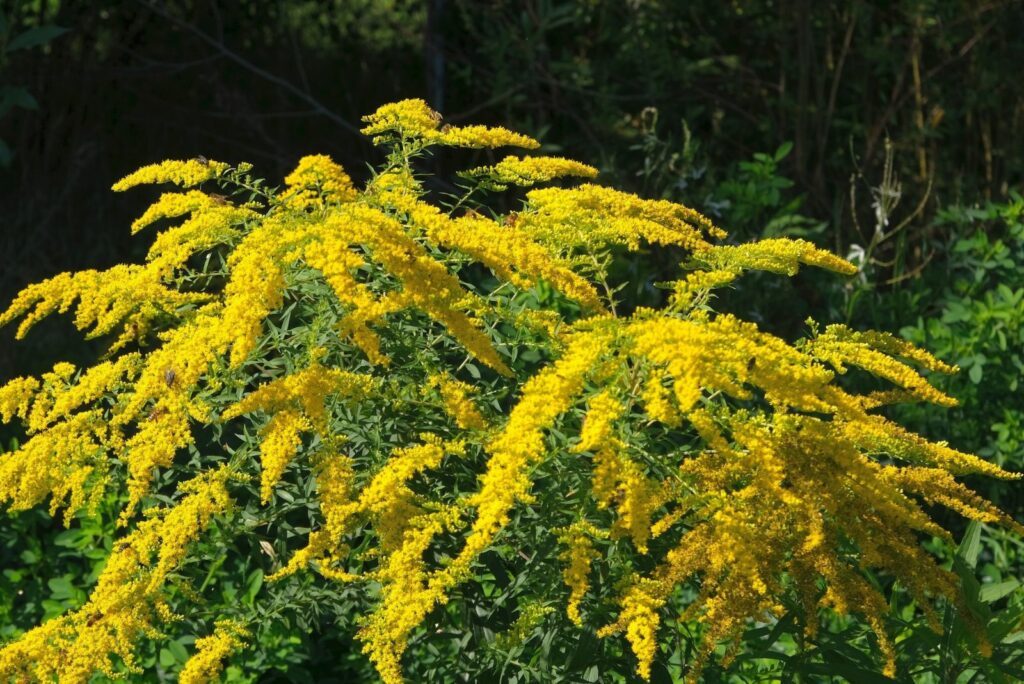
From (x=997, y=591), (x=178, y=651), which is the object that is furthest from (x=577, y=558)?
(x=178, y=651)

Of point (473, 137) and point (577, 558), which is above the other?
point (473, 137)

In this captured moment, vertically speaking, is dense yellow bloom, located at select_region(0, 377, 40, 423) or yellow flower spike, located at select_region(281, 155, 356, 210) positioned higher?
yellow flower spike, located at select_region(281, 155, 356, 210)

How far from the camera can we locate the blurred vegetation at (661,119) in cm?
549

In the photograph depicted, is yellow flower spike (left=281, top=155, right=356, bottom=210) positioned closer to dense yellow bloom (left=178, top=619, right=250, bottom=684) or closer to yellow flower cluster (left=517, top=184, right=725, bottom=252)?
yellow flower cluster (left=517, top=184, right=725, bottom=252)

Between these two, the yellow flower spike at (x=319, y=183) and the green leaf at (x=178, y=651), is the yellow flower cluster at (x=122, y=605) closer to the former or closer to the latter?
the yellow flower spike at (x=319, y=183)

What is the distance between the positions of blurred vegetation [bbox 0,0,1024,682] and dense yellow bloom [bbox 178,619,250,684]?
1.75 m

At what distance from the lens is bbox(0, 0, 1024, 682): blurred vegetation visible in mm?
5488

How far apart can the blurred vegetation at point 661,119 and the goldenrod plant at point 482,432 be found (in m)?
1.73

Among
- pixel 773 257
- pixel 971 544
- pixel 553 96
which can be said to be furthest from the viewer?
pixel 553 96

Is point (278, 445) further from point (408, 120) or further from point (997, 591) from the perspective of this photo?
point (997, 591)

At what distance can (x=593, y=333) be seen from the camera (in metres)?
2.62

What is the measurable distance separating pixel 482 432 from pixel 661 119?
191 inches

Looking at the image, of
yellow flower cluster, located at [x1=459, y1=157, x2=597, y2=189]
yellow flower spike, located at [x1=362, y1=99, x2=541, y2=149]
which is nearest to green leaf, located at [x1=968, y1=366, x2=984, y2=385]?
yellow flower cluster, located at [x1=459, y1=157, x2=597, y2=189]

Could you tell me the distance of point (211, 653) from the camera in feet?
9.08
